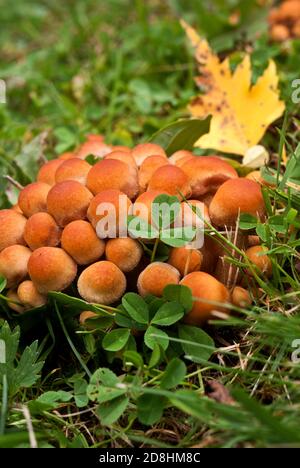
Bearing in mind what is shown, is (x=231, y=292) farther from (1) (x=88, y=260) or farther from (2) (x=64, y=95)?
(2) (x=64, y=95)

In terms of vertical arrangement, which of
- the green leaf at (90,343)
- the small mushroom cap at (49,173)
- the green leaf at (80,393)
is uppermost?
the small mushroom cap at (49,173)

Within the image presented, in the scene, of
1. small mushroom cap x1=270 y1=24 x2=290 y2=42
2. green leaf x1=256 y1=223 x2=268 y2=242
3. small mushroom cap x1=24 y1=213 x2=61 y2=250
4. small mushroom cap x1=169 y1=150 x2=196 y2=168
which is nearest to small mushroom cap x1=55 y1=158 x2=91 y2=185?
small mushroom cap x1=24 y1=213 x2=61 y2=250

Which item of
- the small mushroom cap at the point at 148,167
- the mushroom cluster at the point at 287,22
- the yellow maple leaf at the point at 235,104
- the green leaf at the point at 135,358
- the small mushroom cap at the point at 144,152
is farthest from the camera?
the mushroom cluster at the point at 287,22

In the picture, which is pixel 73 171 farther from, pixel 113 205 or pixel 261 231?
pixel 261 231

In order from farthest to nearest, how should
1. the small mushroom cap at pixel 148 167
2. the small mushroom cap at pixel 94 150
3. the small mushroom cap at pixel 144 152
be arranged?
1. the small mushroom cap at pixel 94 150
2. the small mushroom cap at pixel 144 152
3. the small mushroom cap at pixel 148 167

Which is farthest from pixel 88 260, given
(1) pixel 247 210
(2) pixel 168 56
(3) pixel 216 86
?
(2) pixel 168 56

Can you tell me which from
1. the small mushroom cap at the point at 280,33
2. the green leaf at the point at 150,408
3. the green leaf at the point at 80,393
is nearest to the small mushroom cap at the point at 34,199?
the green leaf at the point at 80,393

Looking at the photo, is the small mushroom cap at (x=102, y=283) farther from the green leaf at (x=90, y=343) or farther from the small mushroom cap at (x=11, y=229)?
the small mushroom cap at (x=11, y=229)

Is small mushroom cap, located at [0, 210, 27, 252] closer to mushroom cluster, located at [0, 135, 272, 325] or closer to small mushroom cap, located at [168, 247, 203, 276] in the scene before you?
mushroom cluster, located at [0, 135, 272, 325]
